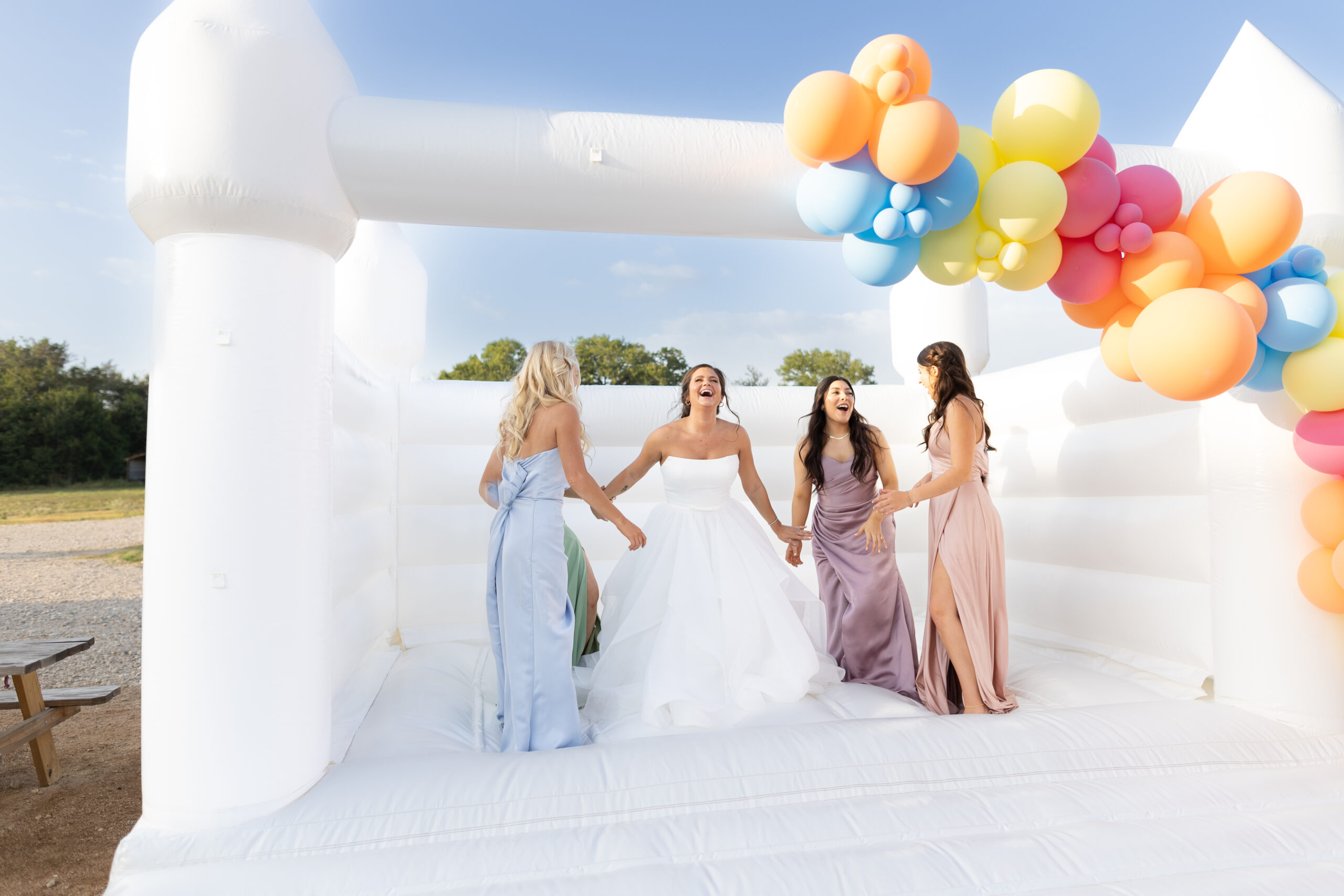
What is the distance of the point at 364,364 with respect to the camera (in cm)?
362

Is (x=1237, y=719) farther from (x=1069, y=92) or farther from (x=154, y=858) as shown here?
(x=154, y=858)

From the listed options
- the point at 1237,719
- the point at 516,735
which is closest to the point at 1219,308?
the point at 1237,719

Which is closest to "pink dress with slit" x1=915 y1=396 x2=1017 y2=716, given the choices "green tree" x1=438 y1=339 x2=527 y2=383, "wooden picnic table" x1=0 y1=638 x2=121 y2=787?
"wooden picnic table" x1=0 y1=638 x2=121 y2=787

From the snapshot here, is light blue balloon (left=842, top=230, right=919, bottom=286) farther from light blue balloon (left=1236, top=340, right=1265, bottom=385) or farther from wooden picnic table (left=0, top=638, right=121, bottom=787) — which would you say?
wooden picnic table (left=0, top=638, right=121, bottom=787)

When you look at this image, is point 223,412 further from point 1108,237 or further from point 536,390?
point 1108,237

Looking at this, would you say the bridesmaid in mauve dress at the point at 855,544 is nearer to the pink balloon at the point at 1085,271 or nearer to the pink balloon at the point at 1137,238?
the pink balloon at the point at 1085,271

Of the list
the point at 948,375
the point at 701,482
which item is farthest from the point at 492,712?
the point at 948,375

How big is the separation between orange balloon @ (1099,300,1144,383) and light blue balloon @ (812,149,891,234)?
905 mm

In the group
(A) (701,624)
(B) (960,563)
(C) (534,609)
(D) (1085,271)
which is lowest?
(A) (701,624)

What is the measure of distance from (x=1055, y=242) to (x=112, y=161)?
17.7 metres

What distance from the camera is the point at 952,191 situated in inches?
86.2

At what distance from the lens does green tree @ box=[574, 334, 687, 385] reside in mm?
22328

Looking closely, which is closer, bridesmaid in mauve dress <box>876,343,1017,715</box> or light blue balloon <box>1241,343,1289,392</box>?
Answer: light blue balloon <box>1241,343,1289,392</box>

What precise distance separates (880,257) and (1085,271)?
0.68 m
